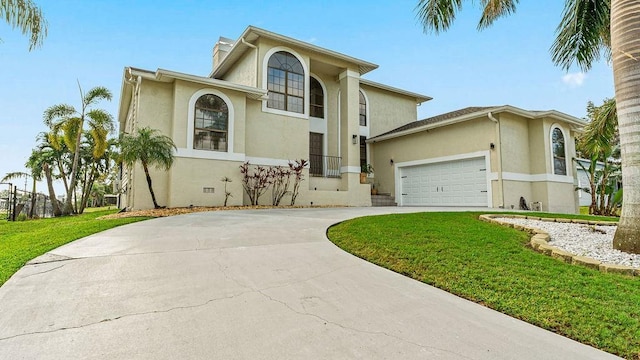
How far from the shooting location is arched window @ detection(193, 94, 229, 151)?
1203 cm

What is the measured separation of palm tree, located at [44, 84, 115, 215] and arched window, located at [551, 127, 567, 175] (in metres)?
21.0

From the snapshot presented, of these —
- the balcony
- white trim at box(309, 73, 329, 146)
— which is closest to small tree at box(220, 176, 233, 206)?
the balcony

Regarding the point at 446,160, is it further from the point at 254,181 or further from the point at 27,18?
the point at 27,18

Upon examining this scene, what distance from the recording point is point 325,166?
16141 mm

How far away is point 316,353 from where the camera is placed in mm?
2084

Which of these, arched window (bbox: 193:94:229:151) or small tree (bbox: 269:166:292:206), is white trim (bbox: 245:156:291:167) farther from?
arched window (bbox: 193:94:229:151)

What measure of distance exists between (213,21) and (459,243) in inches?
596

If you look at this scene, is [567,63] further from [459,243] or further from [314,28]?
[314,28]

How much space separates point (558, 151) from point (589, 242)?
11.3m

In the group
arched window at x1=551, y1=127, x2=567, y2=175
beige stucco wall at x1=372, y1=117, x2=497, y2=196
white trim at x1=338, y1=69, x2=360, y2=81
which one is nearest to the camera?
beige stucco wall at x1=372, y1=117, x2=497, y2=196

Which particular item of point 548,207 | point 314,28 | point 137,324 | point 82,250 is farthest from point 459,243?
point 314,28

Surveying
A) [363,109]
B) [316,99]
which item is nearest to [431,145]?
[363,109]

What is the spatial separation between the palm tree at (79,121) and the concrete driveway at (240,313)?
14.0 meters

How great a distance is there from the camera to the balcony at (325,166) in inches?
628
